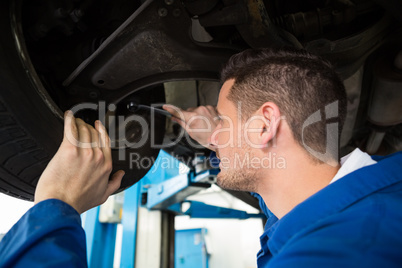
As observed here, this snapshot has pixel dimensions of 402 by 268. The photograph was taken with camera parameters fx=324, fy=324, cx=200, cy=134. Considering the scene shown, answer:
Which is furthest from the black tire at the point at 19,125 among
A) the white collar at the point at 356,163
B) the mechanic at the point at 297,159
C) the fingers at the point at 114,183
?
the white collar at the point at 356,163

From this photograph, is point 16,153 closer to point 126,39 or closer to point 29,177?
point 29,177

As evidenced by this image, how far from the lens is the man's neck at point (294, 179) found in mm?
710

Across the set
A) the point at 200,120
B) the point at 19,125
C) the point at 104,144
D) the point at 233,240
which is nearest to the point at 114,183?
the point at 104,144

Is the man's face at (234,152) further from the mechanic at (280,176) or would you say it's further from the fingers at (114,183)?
the fingers at (114,183)

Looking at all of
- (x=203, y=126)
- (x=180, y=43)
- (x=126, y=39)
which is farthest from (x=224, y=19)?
(x=203, y=126)

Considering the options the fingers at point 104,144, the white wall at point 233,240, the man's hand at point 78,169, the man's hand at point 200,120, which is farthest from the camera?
the white wall at point 233,240

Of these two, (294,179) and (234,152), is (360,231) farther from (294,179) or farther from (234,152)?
(234,152)

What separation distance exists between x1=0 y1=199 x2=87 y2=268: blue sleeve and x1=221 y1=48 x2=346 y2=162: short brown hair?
0.50m

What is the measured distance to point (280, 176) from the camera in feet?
2.48

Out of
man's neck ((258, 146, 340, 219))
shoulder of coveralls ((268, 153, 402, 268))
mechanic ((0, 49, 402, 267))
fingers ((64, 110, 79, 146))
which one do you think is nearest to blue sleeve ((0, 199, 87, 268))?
mechanic ((0, 49, 402, 267))

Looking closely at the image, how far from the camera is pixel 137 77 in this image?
34.8 inches

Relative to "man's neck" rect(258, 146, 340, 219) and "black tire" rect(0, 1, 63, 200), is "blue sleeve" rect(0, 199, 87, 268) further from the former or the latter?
"man's neck" rect(258, 146, 340, 219)

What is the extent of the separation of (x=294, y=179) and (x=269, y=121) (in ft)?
0.50

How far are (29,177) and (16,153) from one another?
0.35 ft
